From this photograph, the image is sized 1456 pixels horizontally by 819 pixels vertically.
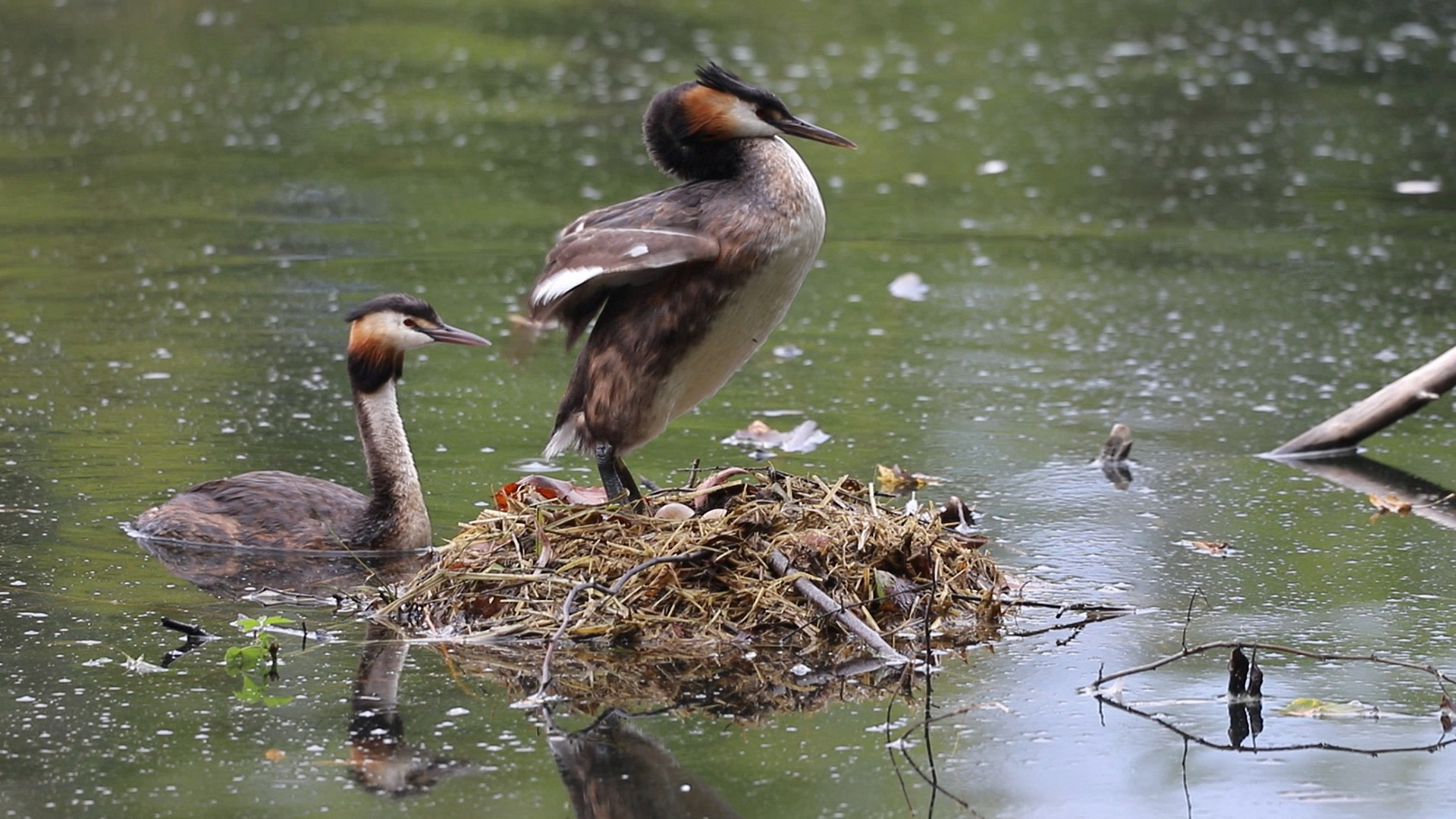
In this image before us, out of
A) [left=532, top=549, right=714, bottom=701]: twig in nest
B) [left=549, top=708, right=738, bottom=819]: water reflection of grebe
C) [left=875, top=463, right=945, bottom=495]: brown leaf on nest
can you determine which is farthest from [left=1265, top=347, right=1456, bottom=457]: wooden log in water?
[left=549, top=708, right=738, bottom=819]: water reflection of grebe

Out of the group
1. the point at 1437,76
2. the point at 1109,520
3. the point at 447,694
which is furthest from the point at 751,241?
the point at 1437,76

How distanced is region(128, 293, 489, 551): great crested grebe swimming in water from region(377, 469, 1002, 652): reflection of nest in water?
0.68 m

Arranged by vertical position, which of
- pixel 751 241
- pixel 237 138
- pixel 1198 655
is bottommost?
pixel 237 138

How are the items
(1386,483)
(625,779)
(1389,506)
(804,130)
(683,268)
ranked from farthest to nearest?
(1386,483) → (1389,506) → (804,130) → (683,268) → (625,779)

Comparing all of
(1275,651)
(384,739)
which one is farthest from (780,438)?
(384,739)

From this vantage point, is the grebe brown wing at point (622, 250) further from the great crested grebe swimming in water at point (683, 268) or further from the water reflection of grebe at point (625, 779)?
the water reflection of grebe at point (625, 779)

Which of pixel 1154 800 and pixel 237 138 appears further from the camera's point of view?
pixel 237 138

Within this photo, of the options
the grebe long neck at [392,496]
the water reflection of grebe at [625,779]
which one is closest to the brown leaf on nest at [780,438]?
the grebe long neck at [392,496]

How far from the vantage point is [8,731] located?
16.0 feet

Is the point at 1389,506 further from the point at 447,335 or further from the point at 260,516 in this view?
the point at 260,516

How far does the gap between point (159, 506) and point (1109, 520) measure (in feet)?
10.5

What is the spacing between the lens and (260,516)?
6664 mm

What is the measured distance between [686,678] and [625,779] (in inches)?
28.6

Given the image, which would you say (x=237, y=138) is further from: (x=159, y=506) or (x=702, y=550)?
(x=702, y=550)
